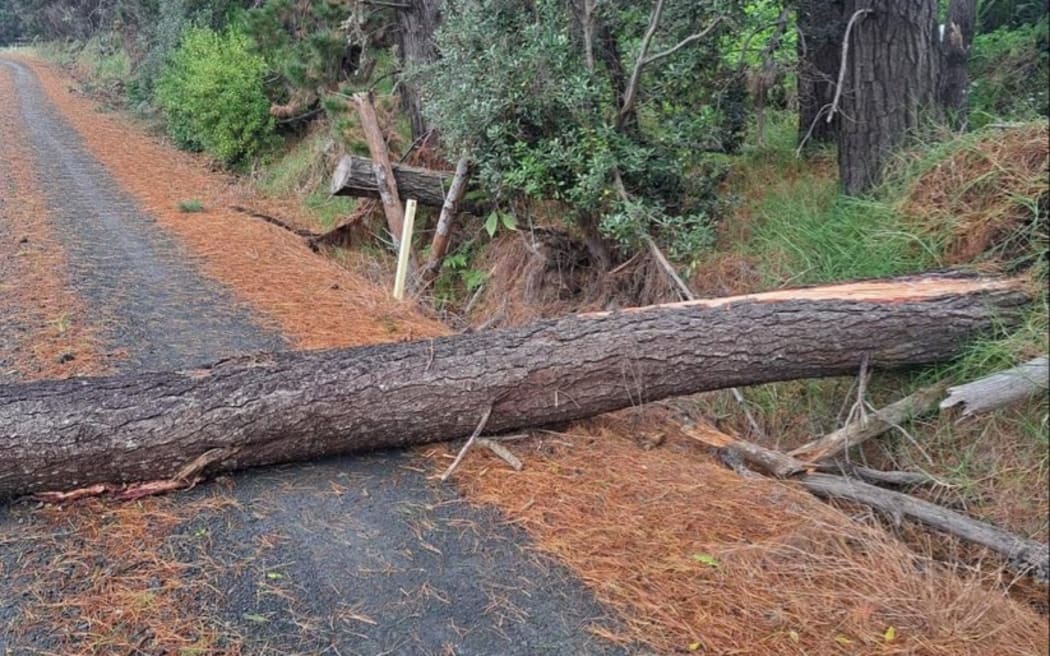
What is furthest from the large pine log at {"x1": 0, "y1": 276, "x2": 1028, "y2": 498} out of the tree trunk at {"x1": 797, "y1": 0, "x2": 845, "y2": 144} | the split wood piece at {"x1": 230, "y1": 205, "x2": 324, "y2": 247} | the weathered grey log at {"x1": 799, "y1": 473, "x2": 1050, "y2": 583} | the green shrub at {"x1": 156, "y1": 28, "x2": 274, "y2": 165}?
the green shrub at {"x1": 156, "y1": 28, "x2": 274, "y2": 165}

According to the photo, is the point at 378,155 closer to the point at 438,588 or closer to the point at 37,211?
the point at 37,211

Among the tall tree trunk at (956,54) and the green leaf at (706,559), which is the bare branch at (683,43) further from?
the green leaf at (706,559)

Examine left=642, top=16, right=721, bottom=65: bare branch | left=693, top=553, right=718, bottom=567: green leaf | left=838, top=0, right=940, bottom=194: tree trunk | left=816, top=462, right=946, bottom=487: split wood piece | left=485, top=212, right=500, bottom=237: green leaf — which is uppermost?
left=642, top=16, right=721, bottom=65: bare branch

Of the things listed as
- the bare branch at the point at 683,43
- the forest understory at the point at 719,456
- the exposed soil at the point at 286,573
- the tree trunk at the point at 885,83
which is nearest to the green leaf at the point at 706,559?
the forest understory at the point at 719,456

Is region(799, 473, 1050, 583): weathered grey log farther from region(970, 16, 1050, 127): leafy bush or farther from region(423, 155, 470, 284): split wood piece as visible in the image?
region(423, 155, 470, 284): split wood piece

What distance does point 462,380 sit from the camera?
3959 mm

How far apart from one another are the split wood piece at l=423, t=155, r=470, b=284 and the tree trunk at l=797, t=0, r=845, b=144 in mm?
2937

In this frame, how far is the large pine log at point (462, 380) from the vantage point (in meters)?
3.48

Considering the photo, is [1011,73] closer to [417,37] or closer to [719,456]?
[719,456]

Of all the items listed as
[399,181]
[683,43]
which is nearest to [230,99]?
[399,181]

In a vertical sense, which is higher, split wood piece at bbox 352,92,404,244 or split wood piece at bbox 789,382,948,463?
split wood piece at bbox 352,92,404,244

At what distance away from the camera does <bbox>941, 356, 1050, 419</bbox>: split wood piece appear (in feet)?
8.79

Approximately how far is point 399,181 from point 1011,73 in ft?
17.5

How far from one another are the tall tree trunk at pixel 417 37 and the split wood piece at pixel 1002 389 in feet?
21.6
